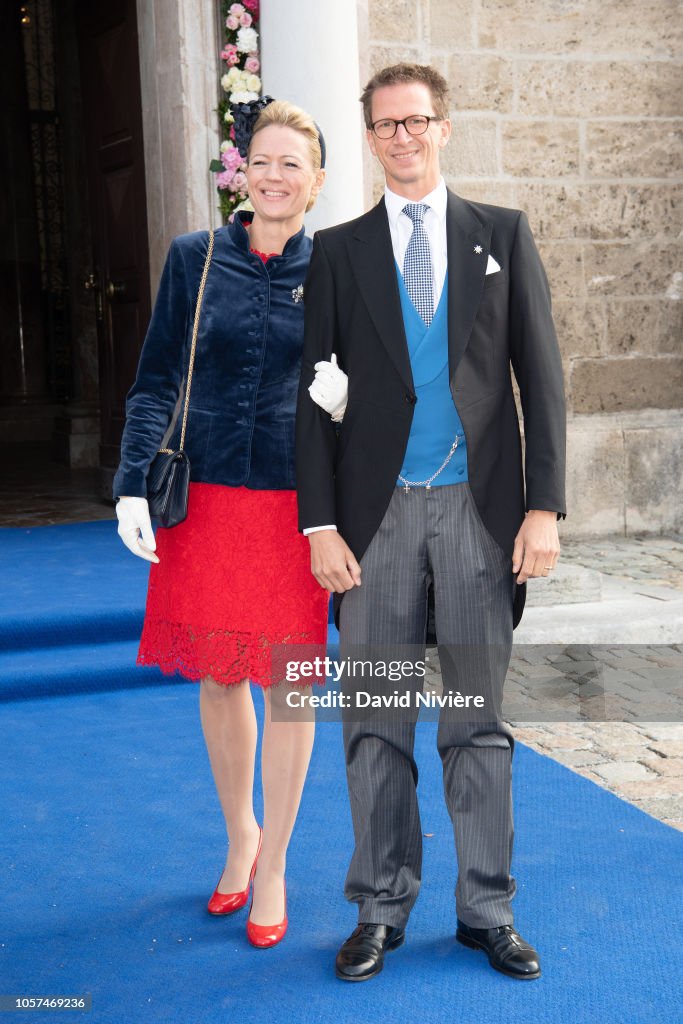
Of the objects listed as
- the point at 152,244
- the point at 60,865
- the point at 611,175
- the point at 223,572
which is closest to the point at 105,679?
the point at 60,865

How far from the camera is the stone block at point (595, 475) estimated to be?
7016mm

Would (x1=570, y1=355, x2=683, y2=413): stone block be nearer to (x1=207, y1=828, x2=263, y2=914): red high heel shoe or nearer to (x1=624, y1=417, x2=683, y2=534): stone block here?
(x1=624, y1=417, x2=683, y2=534): stone block

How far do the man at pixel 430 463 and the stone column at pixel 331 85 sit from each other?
279 cm

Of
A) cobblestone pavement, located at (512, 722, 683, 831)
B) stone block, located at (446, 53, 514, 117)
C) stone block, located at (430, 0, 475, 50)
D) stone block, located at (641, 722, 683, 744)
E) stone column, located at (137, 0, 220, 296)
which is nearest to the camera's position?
cobblestone pavement, located at (512, 722, 683, 831)

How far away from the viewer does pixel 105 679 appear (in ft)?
14.3

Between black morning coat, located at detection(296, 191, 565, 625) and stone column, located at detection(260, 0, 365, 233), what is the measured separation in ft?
9.17

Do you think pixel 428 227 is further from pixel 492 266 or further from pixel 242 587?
pixel 242 587

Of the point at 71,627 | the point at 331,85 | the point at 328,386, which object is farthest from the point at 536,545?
the point at 331,85

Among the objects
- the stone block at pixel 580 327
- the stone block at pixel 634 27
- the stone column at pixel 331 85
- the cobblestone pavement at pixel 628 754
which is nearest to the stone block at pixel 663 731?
the cobblestone pavement at pixel 628 754

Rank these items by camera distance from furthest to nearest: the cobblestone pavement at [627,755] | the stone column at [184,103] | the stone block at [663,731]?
the stone column at [184,103], the stone block at [663,731], the cobblestone pavement at [627,755]

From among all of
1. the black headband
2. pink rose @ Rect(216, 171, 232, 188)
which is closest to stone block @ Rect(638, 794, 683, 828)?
the black headband

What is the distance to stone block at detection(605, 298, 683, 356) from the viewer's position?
7129mm

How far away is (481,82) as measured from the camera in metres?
6.71

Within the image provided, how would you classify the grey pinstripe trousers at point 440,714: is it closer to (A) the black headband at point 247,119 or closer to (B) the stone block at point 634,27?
(A) the black headband at point 247,119
